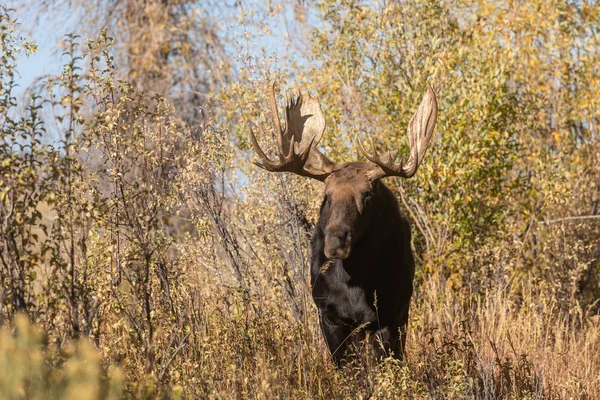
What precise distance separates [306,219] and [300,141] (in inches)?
48.0

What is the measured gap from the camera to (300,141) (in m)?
8.09

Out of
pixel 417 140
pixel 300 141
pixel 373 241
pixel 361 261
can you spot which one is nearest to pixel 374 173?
pixel 373 241

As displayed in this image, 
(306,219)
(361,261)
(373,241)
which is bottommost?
(361,261)

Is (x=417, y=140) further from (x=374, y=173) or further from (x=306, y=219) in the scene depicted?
(x=306, y=219)

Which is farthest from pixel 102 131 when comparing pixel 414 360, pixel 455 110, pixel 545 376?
pixel 455 110

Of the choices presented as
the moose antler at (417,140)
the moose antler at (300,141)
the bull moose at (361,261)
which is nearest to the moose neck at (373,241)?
the bull moose at (361,261)

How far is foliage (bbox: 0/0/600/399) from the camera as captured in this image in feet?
16.4

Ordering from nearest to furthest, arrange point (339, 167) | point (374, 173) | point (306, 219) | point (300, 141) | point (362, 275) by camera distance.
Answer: point (362, 275) < point (374, 173) < point (339, 167) < point (300, 141) < point (306, 219)

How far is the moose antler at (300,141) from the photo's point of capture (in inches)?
289

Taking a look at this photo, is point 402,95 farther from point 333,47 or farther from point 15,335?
A: point 15,335

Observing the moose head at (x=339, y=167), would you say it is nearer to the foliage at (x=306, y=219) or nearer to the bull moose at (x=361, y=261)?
the bull moose at (x=361, y=261)

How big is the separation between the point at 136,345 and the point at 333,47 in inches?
226

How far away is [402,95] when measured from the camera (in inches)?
401

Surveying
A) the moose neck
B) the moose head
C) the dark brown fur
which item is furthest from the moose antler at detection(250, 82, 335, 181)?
the moose neck
